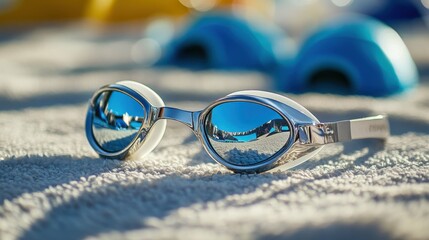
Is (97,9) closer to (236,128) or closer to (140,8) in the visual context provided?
(140,8)

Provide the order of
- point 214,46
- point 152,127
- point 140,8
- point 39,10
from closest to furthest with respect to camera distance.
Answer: point 152,127 < point 214,46 < point 39,10 < point 140,8

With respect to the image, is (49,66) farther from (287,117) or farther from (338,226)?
(338,226)

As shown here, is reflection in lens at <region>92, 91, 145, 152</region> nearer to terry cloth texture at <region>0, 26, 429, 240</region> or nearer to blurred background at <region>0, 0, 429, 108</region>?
terry cloth texture at <region>0, 26, 429, 240</region>

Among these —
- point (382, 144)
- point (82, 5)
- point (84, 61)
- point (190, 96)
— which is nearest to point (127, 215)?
point (382, 144)

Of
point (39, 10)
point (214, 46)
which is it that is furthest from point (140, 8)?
point (214, 46)

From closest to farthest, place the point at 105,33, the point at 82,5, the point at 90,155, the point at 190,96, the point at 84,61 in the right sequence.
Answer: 1. the point at 90,155
2. the point at 190,96
3. the point at 84,61
4. the point at 82,5
5. the point at 105,33

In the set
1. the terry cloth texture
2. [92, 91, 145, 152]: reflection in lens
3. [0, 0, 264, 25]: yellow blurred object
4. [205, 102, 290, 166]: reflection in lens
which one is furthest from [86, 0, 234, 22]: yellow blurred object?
[205, 102, 290, 166]: reflection in lens

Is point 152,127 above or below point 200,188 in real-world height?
above
